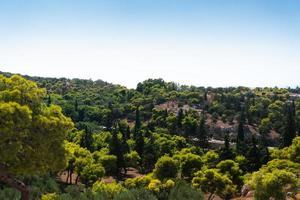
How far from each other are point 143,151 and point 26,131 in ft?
240

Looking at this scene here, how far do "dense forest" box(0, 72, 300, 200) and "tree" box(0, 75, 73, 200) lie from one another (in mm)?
54

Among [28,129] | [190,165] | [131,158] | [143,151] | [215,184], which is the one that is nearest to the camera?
[28,129]

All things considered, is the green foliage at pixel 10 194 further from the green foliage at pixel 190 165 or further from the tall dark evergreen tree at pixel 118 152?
the tall dark evergreen tree at pixel 118 152

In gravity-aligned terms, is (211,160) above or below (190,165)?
above

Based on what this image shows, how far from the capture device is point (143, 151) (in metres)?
93.3

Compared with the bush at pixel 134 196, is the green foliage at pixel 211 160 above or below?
below

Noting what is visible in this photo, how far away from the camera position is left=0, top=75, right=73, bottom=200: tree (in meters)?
20.3

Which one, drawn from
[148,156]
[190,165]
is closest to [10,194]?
[190,165]

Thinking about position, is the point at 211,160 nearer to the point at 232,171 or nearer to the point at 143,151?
the point at 232,171

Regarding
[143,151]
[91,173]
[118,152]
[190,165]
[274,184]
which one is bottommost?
[143,151]

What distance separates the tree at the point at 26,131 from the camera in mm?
20328

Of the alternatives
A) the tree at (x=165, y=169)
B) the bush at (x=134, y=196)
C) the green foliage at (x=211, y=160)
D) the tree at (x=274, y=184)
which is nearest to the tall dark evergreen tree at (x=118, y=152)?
the tree at (x=165, y=169)

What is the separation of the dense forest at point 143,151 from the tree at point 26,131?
5 cm

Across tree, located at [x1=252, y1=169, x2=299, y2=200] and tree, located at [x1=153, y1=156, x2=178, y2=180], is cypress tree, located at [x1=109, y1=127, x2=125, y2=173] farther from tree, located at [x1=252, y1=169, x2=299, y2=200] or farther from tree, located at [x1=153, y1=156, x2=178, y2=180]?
tree, located at [x1=252, y1=169, x2=299, y2=200]
